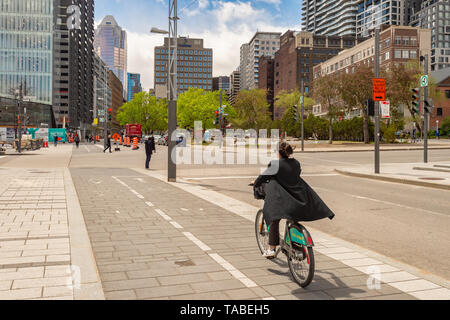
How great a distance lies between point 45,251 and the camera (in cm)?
585

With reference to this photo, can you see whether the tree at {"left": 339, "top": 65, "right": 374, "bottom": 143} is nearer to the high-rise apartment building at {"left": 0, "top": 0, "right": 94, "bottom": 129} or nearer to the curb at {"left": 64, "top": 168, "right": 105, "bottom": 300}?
the curb at {"left": 64, "top": 168, "right": 105, "bottom": 300}

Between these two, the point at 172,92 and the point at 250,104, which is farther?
the point at 250,104

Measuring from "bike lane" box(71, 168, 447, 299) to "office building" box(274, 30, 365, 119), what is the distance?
131291 mm

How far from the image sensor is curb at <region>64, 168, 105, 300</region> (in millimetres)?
4205

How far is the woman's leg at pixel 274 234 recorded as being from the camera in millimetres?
5068

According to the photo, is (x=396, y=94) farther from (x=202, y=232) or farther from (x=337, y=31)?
(x=337, y=31)

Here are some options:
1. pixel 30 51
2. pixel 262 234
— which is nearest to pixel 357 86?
pixel 262 234

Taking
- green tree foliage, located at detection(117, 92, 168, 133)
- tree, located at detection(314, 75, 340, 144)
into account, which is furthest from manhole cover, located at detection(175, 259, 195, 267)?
green tree foliage, located at detection(117, 92, 168, 133)

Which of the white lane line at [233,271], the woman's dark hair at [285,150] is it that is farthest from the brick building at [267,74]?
the woman's dark hair at [285,150]

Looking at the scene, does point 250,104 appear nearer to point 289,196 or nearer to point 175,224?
point 175,224

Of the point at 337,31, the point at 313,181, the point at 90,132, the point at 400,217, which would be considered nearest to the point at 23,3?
the point at 90,132

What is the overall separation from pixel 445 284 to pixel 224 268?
234 centimetres

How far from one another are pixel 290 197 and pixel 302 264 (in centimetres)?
70

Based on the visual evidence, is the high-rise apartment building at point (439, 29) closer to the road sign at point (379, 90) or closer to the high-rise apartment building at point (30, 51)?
the high-rise apartment building at point (30, 51)
